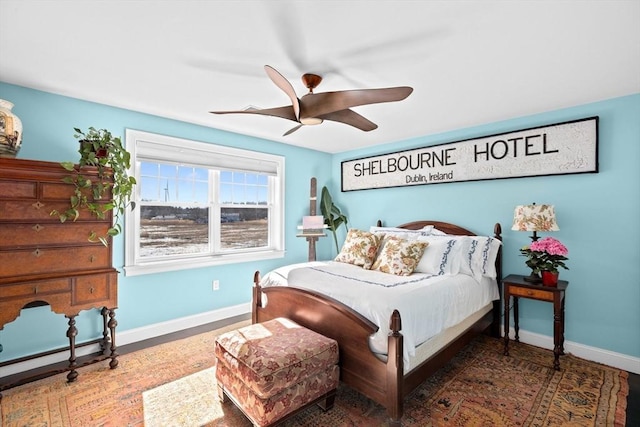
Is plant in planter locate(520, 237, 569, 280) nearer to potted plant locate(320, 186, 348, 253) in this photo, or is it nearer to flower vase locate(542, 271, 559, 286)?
flower vase locate(542, 271, 559, 286)

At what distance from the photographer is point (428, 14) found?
163cm

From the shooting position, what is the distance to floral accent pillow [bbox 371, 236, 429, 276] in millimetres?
2977

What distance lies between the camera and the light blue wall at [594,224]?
268cm

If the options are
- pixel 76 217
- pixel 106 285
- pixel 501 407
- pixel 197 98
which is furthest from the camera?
pixel 197 98

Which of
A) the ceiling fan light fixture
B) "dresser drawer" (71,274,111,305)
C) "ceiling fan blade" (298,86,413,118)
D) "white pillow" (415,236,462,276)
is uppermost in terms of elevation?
"ceiling fan blade" (298,86,413,118)

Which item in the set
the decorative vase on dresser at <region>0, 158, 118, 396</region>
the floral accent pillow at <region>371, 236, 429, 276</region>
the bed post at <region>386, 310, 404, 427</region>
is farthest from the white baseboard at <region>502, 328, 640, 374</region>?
the decorative vase on dresser at <region>0, 158, 118, 396</region>

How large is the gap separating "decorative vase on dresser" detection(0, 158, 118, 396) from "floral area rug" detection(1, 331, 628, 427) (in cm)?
26

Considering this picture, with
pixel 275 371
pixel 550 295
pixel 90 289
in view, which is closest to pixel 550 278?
A: pixel 550 295

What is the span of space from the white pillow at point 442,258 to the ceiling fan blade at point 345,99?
1768 millimetres

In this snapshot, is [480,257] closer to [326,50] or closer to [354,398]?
[354,398]

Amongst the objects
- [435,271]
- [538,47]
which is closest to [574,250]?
[435,271]

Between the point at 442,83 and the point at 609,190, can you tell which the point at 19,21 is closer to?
the point at 442,83

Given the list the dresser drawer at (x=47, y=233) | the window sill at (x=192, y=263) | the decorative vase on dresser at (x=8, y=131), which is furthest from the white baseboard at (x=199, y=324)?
the decorative vase on dresser at (x=8, y=131)

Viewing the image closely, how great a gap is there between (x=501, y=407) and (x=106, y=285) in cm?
322
